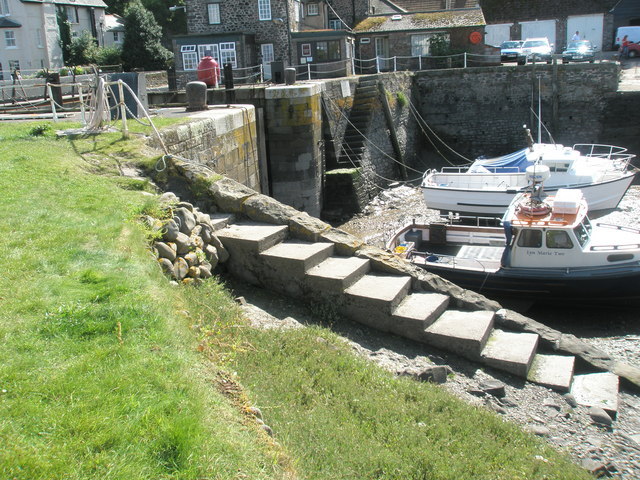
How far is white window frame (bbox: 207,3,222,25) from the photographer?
2897 centimetres

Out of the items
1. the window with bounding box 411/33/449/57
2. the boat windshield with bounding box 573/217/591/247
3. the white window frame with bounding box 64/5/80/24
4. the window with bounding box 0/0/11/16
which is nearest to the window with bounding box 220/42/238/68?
the window with bounding box 411/33/449/57

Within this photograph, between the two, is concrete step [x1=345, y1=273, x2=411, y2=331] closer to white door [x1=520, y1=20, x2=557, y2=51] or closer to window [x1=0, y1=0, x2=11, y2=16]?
white door [x1=520, y1=20, x2=557, y2=51]

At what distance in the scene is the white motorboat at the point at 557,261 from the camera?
11703 mm

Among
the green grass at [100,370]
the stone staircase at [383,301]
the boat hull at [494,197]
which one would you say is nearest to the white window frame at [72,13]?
the boat hull at [494,197]

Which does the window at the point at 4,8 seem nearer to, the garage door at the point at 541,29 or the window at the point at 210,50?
the window at the point at 210,50

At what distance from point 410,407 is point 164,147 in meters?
5.86

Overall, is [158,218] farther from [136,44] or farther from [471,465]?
[136,44]

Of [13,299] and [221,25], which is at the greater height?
[221,25]

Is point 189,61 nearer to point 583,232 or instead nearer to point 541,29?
point 541,29

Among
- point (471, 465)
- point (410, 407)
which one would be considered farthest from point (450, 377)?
point (471, 465)

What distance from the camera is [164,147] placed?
9.59m

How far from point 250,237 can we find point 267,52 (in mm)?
23280

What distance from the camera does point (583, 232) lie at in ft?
39.7

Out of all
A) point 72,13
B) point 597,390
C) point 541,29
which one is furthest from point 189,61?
point 597,390
